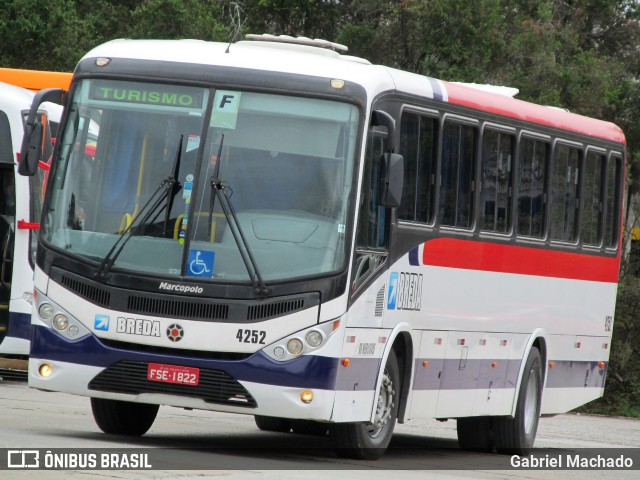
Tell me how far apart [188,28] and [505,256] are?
18.6 m

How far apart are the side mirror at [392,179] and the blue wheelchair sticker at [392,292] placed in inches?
33.5

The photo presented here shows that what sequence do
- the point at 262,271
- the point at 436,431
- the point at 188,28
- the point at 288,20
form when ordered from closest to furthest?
1. the point at 262,271
2. the point at 436,431
3. the point at 188,28
4. the point at 288,20

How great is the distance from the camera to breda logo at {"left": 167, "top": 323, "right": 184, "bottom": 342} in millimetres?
12281

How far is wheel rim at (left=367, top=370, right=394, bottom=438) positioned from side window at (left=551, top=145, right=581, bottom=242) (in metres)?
4.02

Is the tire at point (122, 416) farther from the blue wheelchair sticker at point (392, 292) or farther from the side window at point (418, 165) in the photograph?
the side window at point (418, 165)

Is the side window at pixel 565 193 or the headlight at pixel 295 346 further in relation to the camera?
the side window at pixel 565 193

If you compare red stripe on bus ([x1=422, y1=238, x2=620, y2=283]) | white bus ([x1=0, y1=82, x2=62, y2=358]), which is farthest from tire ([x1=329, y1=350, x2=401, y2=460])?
white bus ([x1=0, y1=82, x2=62, y2=358])

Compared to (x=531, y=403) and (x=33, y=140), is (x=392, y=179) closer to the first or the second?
(x=33, y=140)

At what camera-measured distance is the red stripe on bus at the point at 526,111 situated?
1501cm

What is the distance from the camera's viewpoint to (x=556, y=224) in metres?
17.0

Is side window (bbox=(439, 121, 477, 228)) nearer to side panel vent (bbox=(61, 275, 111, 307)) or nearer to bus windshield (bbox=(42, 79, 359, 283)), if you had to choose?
bus windshield (bbox=(42, 79, 359, 283))

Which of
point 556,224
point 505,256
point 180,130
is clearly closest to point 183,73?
point 180,130

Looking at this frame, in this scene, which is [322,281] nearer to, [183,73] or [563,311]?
[183,73]

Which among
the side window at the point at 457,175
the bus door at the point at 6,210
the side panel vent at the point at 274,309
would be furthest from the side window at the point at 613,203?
the bus door at the point at 6,210
